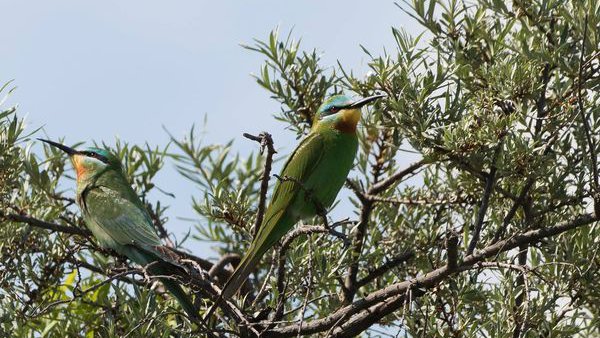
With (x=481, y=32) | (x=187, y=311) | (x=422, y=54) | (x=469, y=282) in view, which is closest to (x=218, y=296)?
(x=187, y=311)

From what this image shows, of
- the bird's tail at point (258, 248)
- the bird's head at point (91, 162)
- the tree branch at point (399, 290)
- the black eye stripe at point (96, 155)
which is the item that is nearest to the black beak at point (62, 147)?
the bird's head at point (91, 162)

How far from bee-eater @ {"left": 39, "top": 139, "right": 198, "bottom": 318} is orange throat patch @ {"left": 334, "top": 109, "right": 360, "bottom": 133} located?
2.66 feet

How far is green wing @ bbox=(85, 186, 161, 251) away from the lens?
13.2ft

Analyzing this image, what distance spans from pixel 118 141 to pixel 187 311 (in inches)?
38.1

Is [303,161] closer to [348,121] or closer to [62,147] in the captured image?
[348,121]

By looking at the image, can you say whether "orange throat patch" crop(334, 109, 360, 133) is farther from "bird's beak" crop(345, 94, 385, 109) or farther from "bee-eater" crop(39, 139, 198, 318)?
"bee-eater" crop(39, 139, 198, 318)

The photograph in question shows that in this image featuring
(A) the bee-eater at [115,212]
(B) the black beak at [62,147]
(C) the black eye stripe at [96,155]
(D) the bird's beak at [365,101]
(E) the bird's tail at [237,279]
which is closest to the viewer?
(E) the bird's tail at [237,279]

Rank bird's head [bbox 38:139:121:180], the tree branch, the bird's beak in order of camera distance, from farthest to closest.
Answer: bird's head [bbox 38:139:121:180] → the bird's beak → the tree branch

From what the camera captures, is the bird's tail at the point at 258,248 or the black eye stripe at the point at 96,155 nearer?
the bird's tail at the point at 258,248

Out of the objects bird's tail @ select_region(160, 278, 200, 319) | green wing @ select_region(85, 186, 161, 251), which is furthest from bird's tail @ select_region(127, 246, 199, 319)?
green wing @ select_region(85, 186, 161, 251)

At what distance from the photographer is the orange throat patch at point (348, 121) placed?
357 cm

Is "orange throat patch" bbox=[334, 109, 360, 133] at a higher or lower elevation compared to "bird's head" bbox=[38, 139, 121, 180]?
lower

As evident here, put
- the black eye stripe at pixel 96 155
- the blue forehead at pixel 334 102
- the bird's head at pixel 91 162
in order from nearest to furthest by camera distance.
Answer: the blue forehead at pixel 334 102 → the bird's head at pixel 91 162 → the black eye stripe at pixel 96 155

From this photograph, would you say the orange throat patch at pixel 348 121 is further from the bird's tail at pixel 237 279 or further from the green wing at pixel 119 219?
the green wing at pixel 119 219
